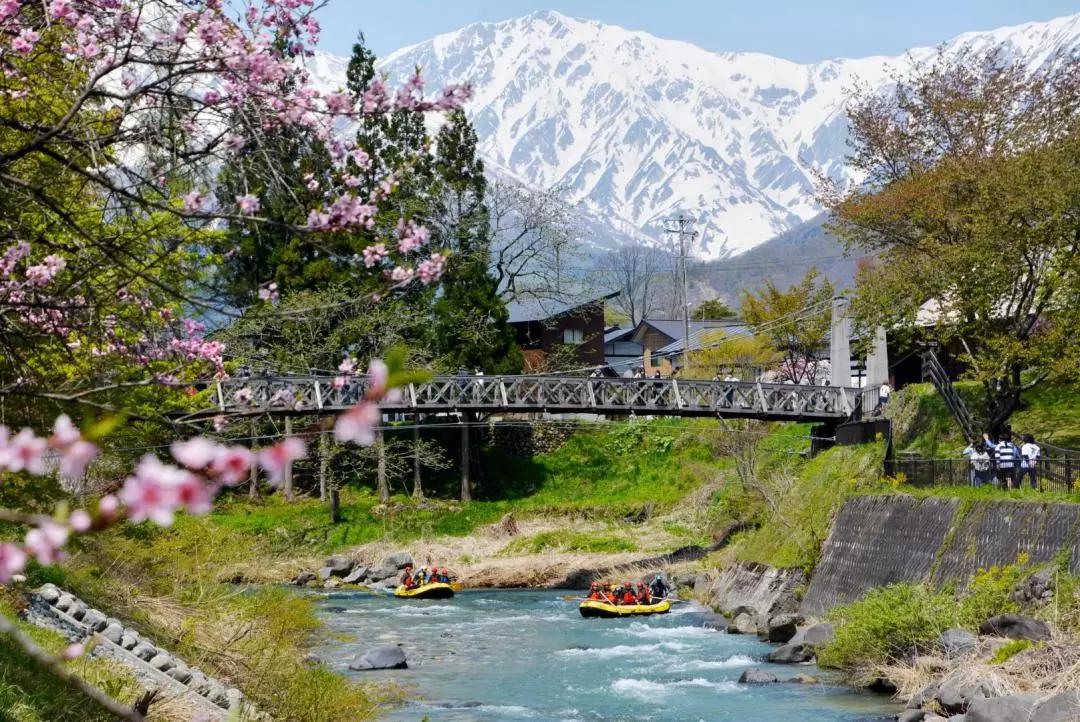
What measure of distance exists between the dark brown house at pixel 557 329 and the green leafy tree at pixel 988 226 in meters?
18.8

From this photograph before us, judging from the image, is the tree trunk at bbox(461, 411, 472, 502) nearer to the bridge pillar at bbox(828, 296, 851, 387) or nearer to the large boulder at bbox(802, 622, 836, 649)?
the bridge pillar at bbox(828, 296, 851, 387)

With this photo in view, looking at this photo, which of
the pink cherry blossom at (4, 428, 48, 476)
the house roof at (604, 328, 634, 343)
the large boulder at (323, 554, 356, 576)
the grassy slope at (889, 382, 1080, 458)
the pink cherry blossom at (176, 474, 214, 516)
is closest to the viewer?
the pink cherry blossom at (176, 474, 214, 516)

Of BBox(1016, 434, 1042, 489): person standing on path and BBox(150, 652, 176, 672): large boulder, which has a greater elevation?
BBox(1016, 434, 1042, 489): person standing on path

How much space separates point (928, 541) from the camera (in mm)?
21672

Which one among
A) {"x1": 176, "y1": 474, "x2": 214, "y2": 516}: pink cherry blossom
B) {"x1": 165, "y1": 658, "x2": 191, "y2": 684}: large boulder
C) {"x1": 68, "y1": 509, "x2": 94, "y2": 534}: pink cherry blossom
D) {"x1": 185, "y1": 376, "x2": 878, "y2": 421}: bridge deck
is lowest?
{"x1": 165, "y1": 658, "x2": 191, "y2": 684}: large boulder

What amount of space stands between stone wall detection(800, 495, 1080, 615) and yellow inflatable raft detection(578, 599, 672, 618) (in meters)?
4.32

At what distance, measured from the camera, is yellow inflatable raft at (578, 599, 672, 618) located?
95.6 ft

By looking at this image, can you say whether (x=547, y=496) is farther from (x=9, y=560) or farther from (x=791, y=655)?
(x=9, y=560)

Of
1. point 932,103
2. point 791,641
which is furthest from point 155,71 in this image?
point 932,103

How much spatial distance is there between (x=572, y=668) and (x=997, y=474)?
8.25 meters

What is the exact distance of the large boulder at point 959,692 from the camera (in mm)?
14664

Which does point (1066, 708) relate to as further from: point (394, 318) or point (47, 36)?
point (394, 318)

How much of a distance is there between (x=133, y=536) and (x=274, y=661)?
188 inches

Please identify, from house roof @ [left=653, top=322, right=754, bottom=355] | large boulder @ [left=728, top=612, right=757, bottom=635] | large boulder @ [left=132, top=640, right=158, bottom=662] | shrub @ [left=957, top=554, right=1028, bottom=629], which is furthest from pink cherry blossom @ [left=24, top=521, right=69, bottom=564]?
house roof @ [left=653, top=322, right=754, bottom=355]
